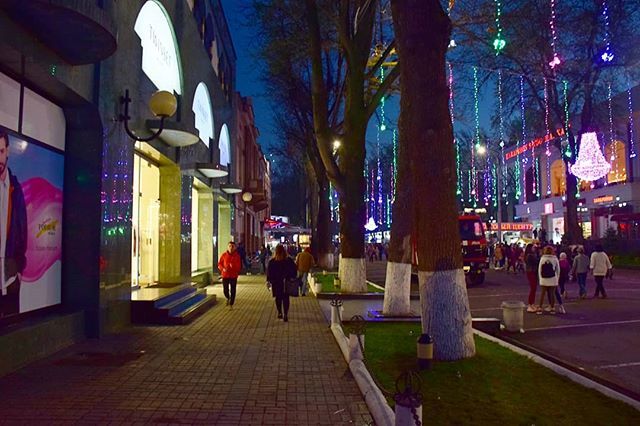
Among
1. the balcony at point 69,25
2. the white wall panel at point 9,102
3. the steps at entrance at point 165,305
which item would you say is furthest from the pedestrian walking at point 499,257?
the white wall panel at point 9,102

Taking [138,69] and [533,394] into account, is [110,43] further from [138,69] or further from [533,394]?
[533,394]

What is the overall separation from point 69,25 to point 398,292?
850 centimetres

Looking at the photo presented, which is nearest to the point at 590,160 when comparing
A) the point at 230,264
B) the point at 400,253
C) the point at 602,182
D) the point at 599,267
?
the point at 599,267

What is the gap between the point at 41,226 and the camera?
28.8 feet

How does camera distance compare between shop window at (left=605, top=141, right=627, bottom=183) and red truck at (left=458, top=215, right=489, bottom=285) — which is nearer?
red truck at (left=458, top=215, right=489, bottom=285)

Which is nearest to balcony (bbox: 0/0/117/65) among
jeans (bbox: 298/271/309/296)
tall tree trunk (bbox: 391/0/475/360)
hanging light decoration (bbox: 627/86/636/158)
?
tall tree trunk (bbox: 391/0/475/360)

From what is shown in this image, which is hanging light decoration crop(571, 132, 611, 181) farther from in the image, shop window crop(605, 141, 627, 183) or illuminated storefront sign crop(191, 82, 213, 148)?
illuminated storefront sign crop(191, 82, 213, 148)

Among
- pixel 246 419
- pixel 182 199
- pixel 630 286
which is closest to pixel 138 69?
pixel 182 199

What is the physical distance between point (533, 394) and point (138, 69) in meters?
9.23

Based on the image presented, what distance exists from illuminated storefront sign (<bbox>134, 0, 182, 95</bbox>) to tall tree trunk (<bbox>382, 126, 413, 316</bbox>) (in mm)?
5878

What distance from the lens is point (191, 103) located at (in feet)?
57.7

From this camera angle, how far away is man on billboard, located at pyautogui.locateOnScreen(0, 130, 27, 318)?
7.62 meters

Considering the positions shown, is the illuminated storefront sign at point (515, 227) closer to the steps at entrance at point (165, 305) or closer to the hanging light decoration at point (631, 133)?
the hanging light decoration at point (631, 133)

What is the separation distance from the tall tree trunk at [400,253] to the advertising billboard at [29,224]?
662 cm
